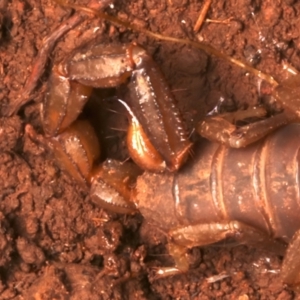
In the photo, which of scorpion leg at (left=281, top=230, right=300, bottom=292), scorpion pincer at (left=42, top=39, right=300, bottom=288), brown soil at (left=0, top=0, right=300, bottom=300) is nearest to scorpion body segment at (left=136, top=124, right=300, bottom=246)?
scorpion pincer at (left=42, top=39, right=300, bottom=288)

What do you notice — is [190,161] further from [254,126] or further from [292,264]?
[292,264]

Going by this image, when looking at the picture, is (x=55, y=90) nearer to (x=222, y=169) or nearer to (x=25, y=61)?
(x=25, y=61)

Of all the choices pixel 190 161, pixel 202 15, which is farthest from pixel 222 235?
pixel 202 15

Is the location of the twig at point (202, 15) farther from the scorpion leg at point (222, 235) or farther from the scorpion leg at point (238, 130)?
the scorpion leg at point (222, 235)

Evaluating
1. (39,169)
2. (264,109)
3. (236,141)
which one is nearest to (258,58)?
(264,109)

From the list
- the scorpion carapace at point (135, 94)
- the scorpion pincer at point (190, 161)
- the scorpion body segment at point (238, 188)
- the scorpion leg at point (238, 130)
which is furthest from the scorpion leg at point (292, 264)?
the scorpion carapace at point (135, 94)

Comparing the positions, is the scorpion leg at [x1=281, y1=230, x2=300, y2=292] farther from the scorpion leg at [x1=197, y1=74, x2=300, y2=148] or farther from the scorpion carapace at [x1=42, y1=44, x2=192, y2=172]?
the scorpion carapace at [x1=42, y1=44, x2=192, y2=172]
